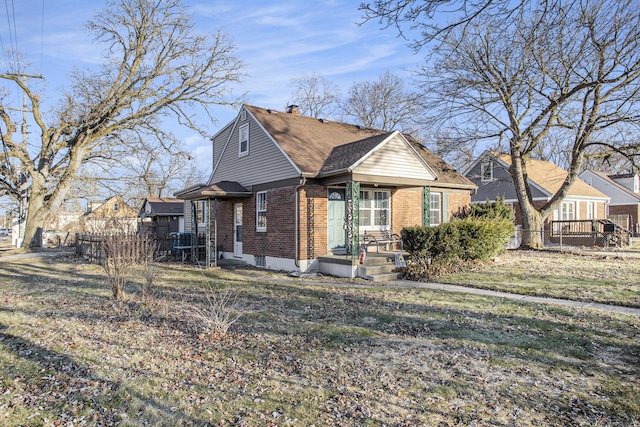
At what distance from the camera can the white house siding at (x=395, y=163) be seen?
13.4 metres

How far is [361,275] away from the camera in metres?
12.6

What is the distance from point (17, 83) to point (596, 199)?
39.1 m

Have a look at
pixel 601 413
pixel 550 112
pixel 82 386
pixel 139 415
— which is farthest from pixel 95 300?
pixel 550 112

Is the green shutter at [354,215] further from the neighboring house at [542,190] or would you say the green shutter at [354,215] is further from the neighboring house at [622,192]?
the neighboring house at [622,192]

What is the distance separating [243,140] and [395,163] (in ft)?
21.6

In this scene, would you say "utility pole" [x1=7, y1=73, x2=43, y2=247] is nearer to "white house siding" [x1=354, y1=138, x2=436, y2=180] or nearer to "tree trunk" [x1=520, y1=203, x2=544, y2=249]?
"white house siding" [x1=354, y1=138, x2=436, y2=180]

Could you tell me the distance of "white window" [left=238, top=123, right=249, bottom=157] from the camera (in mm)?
16828

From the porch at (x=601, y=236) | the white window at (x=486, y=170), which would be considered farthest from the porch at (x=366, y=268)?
the white window at (x=486, y=170)

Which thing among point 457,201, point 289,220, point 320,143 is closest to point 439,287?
point 289,220

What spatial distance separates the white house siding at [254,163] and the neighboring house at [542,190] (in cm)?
1764

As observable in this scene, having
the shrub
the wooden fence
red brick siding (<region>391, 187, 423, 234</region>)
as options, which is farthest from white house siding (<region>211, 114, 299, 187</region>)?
the shrub

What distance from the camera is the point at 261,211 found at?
1581 cm

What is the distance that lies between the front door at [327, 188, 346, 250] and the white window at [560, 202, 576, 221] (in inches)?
851

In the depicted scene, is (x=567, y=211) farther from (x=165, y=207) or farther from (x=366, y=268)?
(x=165, y=207)
